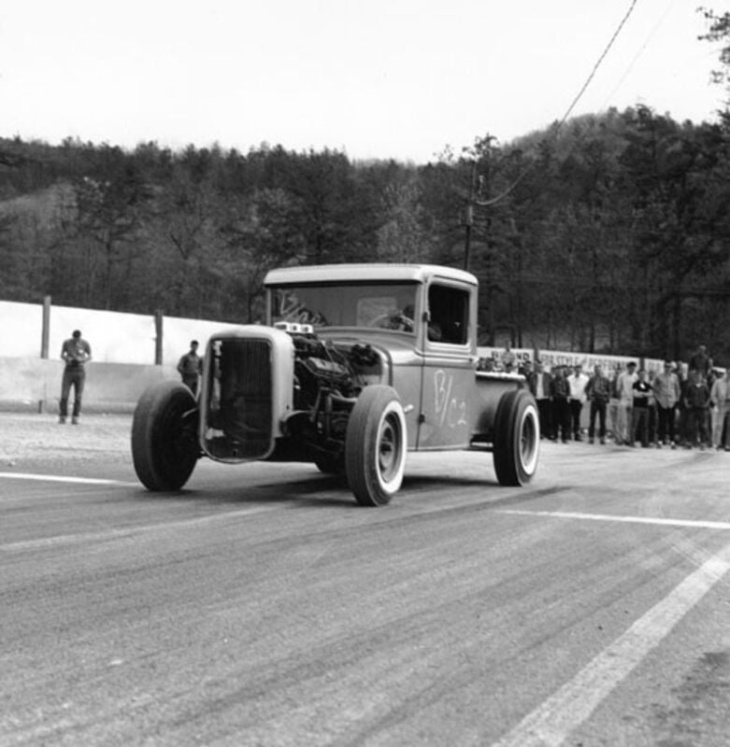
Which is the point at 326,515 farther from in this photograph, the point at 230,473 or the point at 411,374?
the point at 230,473

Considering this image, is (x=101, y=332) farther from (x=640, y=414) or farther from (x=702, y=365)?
(x=702, y=365)

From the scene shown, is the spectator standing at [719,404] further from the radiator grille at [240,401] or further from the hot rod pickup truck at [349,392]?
the radiator grille at [240,401]

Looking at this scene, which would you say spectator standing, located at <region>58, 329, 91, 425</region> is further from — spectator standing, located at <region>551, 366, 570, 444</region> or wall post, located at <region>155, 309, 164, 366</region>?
spectator standing, located at <region>551, 366, 570, 444</region>

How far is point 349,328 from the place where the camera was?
9953 mm

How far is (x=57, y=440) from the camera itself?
49.3 feet

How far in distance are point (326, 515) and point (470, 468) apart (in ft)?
19.6

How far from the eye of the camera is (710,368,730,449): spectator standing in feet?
72.7

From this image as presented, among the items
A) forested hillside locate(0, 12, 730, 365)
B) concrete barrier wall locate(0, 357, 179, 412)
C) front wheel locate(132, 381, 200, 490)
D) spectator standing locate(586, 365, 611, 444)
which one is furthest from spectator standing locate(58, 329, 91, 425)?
forested hillside locate(0, 12, 730, 365)

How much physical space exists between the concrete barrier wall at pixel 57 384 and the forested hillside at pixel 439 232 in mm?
31174

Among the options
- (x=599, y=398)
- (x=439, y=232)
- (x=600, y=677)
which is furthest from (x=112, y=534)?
(x=439, y=232)

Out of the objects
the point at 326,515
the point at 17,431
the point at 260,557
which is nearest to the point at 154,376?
the point at 17,431

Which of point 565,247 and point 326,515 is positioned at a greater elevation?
point 565,247

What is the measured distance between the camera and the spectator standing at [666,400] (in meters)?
22.6

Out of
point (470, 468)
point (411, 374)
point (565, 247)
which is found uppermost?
point (565, 247)
